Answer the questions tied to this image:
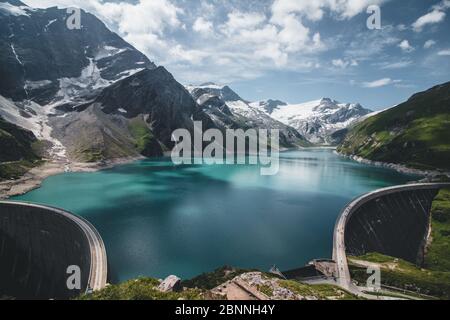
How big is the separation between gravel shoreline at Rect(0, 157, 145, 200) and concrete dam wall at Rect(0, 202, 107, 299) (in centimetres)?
5181

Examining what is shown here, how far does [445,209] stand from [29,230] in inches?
5193

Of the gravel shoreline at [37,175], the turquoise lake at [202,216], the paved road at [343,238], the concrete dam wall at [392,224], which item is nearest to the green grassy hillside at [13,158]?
the gravel shoreline at [37,175]

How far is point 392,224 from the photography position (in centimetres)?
9706

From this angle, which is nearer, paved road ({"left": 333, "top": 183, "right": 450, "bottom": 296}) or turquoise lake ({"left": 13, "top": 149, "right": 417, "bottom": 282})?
paved road ({"left": 333, "top": 183, "right": 450, "bottom": 296})

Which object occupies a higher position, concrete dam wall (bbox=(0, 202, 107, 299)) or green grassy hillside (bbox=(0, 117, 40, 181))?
green grassy hillside (bbox=(0, 117, 40, 181))

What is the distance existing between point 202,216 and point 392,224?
63271 millimetres

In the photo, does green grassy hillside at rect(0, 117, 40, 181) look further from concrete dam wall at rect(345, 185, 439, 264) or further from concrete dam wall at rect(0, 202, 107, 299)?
concrete dam wall at rect(345, 185, 439, 264)

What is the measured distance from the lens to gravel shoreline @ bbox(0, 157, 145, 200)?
401 ft

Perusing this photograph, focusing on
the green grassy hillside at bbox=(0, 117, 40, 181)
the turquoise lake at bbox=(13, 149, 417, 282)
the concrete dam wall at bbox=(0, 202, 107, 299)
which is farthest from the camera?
the green grassy hillside at bbox=(0, 117, 40, 181)

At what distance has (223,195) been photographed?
132875mm

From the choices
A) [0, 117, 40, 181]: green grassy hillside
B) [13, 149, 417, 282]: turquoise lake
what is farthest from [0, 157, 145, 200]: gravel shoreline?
[13, 149, 417, 282]: turquoise lake

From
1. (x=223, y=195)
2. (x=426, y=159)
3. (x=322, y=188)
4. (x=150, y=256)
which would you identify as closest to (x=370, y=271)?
(x=150, y=256)

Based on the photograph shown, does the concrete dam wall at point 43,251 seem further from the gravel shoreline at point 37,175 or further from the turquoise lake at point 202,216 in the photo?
the gravel shoreline at point 37,175
